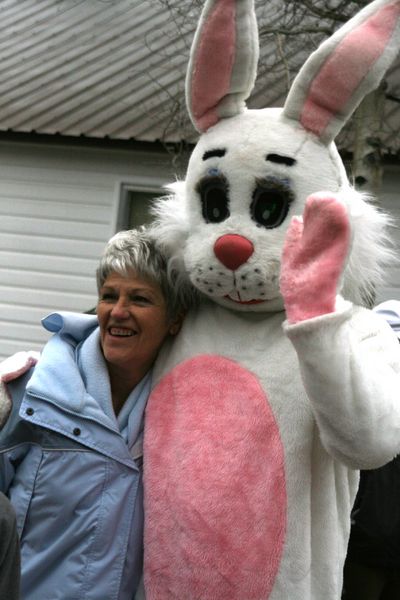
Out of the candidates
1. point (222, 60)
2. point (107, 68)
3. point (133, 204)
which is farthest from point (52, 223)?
point (222, 60)

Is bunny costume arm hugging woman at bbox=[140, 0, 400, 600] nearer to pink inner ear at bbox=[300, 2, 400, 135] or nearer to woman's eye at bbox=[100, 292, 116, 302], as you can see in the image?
pink inner ear at bbox=[300, 2, 400, 135]

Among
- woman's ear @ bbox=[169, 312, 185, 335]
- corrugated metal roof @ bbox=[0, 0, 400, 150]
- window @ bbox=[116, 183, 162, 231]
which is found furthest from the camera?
window @ bbox=[116, 183, 162, 231]

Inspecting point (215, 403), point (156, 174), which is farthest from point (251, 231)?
point (156, 174)

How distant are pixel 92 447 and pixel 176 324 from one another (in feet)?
1.45

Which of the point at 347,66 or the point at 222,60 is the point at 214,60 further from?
the point at 347,66

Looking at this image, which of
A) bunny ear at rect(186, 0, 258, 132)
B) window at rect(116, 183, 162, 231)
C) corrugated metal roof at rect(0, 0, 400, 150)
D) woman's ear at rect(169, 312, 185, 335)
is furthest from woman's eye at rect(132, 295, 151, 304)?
window at rect(116, 183, 162, 231)

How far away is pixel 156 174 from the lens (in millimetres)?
6418

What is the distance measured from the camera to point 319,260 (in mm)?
1546

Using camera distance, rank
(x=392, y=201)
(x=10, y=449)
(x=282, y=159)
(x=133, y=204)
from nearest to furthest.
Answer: (x=282, y=159) < (x=10, y=449) < (x=392, y=201) < (x=133, y=204)

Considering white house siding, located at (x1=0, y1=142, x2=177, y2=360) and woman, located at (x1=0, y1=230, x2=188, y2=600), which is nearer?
woman, located at (x1=0, y1=230, x2=188, y2=600)

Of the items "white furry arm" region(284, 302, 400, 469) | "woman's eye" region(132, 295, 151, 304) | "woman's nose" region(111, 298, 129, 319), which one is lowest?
"white furry arm" region(284, 302, 400, 469)

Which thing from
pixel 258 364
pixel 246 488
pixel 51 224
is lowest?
pixel 246 488

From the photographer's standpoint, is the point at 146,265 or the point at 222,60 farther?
the point at 146,265

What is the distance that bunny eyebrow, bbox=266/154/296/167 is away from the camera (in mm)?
1883
